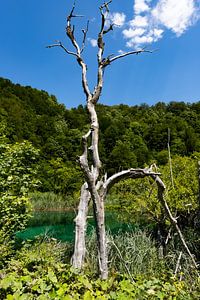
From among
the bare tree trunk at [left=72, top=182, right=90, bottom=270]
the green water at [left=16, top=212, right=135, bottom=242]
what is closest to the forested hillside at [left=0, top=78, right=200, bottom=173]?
the green water at [left=16, top=212, right=135, bottom=242]

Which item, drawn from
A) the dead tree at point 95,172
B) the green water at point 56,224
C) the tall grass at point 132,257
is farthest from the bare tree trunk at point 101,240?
the green water at point 56,224

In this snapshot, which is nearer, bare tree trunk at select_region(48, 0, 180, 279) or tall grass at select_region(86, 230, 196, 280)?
bare tree trunk at select_region(48, 0, 180, 279)

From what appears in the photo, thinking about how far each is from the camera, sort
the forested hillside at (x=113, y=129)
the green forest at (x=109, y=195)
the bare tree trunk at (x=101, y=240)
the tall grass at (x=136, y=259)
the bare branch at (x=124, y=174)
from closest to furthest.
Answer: the green forest at (x=109, y=195), the bare tree trunk at (x=101, y=240), the bare branch at (x=124, y=174), the tall grass at (x=136, y=259), the forested hillside at (x=113, y=129)

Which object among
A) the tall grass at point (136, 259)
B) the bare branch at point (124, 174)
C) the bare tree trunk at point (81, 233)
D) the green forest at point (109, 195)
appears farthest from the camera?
the tall grass at point (136, 259)

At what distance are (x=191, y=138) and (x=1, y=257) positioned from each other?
2173 cm

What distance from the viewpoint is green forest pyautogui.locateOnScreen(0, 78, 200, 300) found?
7.52 ft

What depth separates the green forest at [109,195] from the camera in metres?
2.29

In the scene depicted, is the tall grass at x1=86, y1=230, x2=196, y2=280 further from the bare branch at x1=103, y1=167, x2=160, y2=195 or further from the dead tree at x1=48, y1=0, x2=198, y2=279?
the bare branch at x1=103, y1=167, x2=160, y2=195

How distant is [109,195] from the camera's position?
1770 cm

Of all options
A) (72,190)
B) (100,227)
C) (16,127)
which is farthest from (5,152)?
(16,127)

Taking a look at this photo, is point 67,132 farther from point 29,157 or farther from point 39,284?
point 39,284

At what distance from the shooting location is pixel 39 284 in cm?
203

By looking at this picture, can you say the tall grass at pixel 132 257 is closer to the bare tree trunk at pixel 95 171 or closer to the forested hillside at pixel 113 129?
the bare tree trunk at pixel 95 171

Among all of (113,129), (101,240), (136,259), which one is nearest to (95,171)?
(101,240)
